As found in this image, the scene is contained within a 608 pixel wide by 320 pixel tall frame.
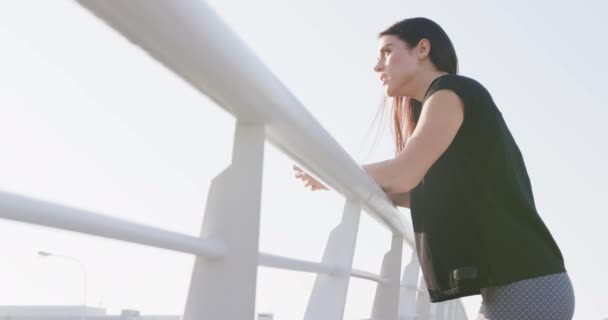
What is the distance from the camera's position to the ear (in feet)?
7.63

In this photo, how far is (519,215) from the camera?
6.05ft

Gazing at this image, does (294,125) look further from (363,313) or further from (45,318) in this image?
(363,313)

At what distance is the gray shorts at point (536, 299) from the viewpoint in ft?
5.84

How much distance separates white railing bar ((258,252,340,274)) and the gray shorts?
1.47ft

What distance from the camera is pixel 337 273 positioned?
2.04m

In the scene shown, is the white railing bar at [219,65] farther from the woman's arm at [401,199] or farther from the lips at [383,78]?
the woman's arm at [401,199]

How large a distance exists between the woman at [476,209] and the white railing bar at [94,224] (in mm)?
918

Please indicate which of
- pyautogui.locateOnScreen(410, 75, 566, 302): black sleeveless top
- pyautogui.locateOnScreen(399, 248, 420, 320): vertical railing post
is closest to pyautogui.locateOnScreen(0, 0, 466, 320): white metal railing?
pyautogui.locateOnScreen(410, 75, 566, 302): black sleeveless top

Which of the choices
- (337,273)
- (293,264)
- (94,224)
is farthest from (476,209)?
(94,224)

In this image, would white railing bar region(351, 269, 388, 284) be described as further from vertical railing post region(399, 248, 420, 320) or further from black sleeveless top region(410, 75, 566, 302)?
vertical railing post region(399, 248, 420, 320)

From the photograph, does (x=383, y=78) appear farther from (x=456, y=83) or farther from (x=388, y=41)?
(x=456, y=83)

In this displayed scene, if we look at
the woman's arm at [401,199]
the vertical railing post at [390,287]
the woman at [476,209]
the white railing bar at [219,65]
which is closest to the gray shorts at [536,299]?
the woman at [476,209]

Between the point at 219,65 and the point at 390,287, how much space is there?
7.48 ft

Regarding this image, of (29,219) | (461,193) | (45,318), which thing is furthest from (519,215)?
(29,219)
